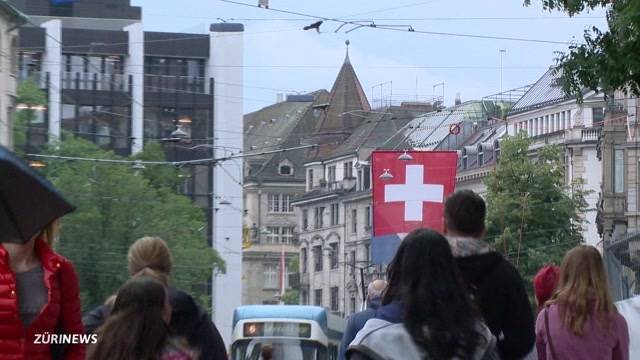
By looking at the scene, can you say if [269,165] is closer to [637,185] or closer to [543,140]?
[543,140]

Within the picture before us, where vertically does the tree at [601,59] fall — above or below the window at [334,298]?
above

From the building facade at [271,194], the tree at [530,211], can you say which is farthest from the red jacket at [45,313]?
the building facade at [271,194]

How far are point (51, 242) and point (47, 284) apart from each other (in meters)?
0.22

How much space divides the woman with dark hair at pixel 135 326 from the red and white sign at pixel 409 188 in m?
16.7

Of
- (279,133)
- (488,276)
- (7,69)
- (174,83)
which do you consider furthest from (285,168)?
(488,276)

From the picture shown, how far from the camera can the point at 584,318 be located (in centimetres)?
838

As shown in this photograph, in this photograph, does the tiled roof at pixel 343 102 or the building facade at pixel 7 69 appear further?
the tiled roof at pixel 343 102

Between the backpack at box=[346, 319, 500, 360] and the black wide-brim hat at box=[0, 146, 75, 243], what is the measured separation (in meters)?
1.66

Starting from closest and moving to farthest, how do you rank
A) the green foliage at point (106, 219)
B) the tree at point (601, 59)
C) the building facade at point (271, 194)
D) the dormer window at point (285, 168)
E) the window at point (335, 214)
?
the tree at point (601, 59), the green foliage at point (106, 219), the window at point (335, 214), the building facade at point (271, 194), the dormer window at point (285, 168)

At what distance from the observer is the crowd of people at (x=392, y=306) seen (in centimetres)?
612

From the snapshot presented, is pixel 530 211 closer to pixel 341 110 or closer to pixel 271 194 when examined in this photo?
pixel 341 110

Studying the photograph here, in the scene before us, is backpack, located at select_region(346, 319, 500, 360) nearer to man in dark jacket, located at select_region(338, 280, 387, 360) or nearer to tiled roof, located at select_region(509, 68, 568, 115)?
man in dark jacket, located at select_region(338, 280, 387, 360)

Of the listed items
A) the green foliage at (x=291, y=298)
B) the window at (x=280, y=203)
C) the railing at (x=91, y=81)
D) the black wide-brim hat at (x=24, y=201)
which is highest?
the railing at (x=91, y=81)

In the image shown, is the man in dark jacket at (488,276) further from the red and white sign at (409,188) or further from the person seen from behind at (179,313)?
the red and white sign at (409,188)
